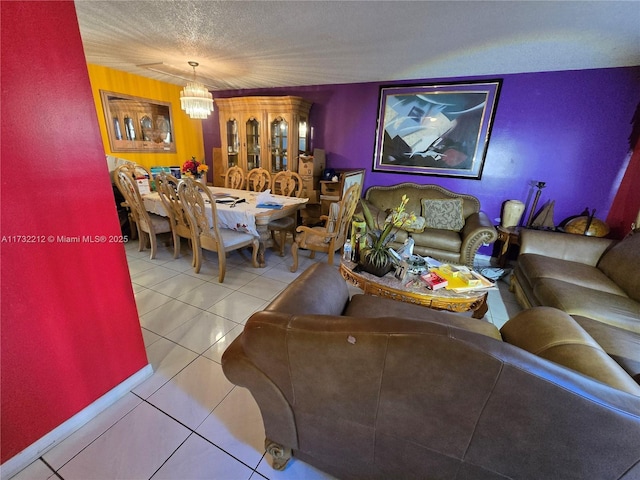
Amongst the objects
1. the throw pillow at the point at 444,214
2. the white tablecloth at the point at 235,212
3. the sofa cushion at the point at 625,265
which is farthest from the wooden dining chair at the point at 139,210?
the sofa cushion at the point at 625,265

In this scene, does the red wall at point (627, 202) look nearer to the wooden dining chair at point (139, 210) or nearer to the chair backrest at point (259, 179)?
the chair backrest at point (259, 179)

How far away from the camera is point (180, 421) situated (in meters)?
1.28

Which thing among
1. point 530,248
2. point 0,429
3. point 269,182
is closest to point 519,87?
point 530,248

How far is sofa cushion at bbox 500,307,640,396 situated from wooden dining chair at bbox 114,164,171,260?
3.33 metres

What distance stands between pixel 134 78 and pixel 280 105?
222cm

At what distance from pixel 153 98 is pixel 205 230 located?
10.3ft

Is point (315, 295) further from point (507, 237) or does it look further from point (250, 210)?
point (507, 237)

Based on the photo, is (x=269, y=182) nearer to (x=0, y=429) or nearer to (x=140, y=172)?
(x=140, y=172)

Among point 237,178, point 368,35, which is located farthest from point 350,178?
point 237,178

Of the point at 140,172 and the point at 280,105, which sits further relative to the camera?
the point at 280,105

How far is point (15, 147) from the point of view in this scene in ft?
2.91

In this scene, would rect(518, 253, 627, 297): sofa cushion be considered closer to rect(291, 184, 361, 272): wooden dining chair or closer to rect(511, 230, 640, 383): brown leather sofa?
rect(511, 230, 640, 383): brown leather sofa

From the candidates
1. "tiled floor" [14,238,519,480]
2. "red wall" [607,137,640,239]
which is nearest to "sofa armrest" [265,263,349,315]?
"tiled floor" [14,238,519,480]

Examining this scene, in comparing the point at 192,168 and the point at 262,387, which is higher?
the point at 192,168
